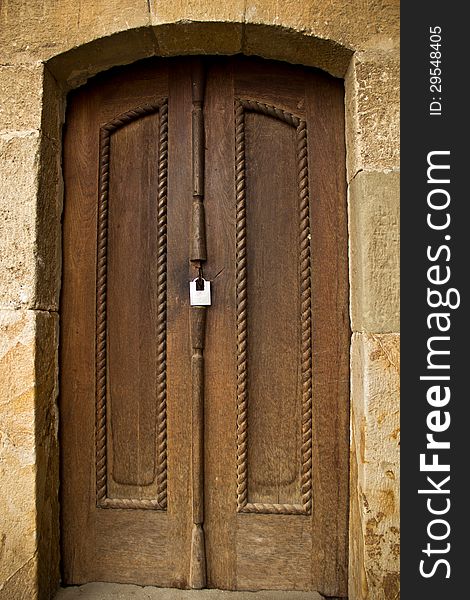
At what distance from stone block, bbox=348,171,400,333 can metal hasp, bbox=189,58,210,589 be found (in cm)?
54

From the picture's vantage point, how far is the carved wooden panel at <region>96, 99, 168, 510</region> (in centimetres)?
192

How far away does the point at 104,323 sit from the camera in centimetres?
195

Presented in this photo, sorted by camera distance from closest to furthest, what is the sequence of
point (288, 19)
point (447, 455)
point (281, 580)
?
point (447, 455) < point (288, 19) < point (281, 580)

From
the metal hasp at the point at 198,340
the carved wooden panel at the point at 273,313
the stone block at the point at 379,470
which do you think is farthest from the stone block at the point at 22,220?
the stone block at the point at 379,470

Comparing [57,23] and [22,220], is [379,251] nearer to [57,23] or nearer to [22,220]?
[22,220]

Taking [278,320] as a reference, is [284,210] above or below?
above

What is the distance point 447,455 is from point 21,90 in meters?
1.80

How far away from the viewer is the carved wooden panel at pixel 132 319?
1923mm

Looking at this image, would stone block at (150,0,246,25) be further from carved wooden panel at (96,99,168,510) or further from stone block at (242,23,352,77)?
carved wooden panel at (96,99,168,510)

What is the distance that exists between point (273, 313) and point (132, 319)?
50cm

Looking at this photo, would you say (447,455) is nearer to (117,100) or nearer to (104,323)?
(104,323)

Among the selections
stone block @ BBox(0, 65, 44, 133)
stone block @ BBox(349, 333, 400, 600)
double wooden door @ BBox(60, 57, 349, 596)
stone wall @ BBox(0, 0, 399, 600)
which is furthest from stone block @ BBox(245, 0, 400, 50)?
stone block @ BBox(349, 333, 400, 600)

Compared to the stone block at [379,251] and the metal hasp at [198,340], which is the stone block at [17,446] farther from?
the stone block at [379,251]

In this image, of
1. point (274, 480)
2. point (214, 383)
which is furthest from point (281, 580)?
point (214, 383)
